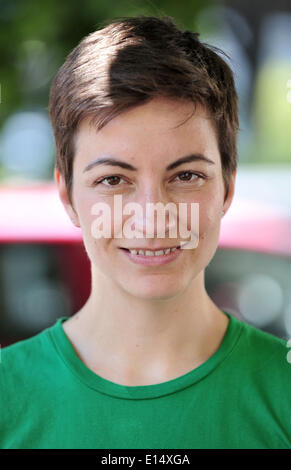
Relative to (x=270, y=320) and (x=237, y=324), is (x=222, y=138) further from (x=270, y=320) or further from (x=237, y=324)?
(x=270, y=320)

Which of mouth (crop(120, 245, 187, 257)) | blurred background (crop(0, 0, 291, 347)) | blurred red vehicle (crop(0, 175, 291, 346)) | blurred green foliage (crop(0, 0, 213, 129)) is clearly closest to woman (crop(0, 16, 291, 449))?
mouth (crop(120, 245, 187, 257))

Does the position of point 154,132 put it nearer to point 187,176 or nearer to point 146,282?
point 187,176

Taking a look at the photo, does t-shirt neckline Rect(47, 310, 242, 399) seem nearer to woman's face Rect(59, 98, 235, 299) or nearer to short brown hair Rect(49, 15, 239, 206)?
woman's face Rect(59, 98, 235, 299)

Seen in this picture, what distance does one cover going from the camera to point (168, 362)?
1749 mm

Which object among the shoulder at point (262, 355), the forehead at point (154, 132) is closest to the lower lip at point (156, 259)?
the forehead at point (154, 132)

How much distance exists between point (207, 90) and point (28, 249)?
8.10 feet

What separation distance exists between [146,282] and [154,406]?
342 millimetres

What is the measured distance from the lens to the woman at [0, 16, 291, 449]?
5.14 ft

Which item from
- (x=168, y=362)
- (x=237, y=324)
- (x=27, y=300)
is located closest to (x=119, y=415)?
(x=168, y=362)

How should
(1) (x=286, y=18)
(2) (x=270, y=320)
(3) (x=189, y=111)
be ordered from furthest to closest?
(1) (x=286, y=18)
(2) (x=270, y=320)
(3) (x=189, y=111)

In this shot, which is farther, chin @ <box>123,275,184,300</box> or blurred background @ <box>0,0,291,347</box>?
blurred background @ <box>0,0,291,347</box>

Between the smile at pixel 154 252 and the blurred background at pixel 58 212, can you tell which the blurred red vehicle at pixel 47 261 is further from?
the smile at pixel 154 252

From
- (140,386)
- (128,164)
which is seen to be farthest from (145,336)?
(128,164)

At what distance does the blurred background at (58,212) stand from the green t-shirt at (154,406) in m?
0.77
